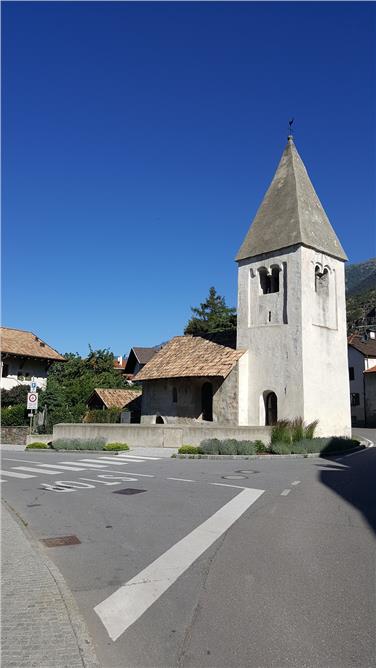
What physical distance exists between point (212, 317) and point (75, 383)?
81.2ft

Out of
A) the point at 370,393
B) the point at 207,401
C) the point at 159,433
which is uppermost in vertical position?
the point at 370,393

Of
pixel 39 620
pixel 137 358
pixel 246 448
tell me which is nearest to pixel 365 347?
pixel 137 358

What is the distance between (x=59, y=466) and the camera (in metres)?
19.5

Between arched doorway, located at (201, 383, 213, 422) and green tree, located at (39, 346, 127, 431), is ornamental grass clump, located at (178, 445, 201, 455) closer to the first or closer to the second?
arched doorway, located at (201, 383, 213, 422)

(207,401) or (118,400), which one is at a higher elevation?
(118,400)

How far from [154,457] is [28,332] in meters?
33.4

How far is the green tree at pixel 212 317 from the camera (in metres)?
63.5

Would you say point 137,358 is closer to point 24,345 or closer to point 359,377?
point 24,345

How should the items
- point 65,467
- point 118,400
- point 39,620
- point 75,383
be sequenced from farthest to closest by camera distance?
point 75,383
point 118,400
point 65,467
point 39,620

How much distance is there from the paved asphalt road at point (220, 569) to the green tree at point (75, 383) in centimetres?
2750

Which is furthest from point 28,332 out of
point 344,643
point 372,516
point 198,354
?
point 344,643

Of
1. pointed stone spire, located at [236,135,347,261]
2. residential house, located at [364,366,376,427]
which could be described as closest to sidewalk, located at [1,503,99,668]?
pointed stone spire, located at [236,135,347,261]

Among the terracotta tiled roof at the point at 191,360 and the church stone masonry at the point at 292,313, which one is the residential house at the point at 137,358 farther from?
the church stone masonry at the point at 292,313

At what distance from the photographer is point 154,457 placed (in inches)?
917
